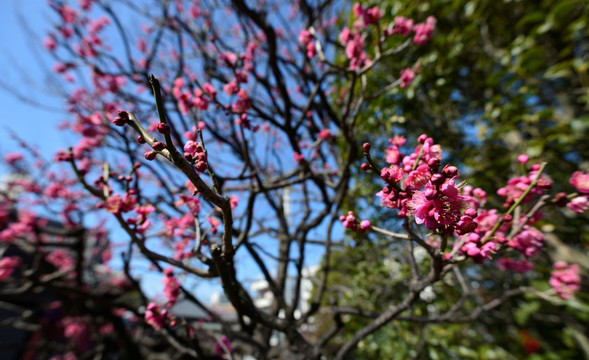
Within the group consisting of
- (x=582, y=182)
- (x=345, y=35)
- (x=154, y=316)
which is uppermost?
(x=345, y=35)

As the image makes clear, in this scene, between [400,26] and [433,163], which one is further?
[400,26]

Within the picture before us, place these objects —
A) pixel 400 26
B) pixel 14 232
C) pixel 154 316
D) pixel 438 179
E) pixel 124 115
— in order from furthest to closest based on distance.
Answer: pixel 14 232 < pixel 400 26 < pixel 154 316 < pixel 124 115 < pixel 438 179

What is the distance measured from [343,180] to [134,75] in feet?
9.39

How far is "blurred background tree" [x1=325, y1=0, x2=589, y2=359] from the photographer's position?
2426 mm

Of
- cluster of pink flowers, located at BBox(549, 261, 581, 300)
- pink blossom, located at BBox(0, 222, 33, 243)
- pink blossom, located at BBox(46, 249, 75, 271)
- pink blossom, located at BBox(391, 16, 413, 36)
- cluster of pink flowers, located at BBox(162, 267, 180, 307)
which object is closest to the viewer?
cluster of pink flowers, located at BBox(162, 267, 180, 307)

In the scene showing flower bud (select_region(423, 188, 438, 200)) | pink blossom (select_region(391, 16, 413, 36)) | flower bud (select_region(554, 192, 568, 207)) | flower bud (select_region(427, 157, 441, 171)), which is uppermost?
pink blossom (select_region(391, 16, 413, 36))

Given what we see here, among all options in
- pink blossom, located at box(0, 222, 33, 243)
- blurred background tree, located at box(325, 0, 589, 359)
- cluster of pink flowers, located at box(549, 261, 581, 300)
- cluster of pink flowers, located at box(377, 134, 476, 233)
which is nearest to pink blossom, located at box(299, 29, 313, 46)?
blurred background tree, located at box(325, 0, 589, 359)

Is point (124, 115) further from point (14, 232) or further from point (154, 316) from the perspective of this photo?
point (14, 232)

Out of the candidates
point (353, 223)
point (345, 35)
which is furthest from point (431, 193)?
point (345, 35)

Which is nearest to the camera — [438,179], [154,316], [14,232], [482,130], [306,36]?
[438,179]

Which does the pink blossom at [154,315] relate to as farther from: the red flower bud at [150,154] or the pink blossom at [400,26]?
the pink blossom at [400,26]

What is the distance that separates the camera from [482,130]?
2.76 meters

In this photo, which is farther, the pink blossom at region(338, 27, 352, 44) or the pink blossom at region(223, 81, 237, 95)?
the pink blossom at region(338, 27, 352, 44)

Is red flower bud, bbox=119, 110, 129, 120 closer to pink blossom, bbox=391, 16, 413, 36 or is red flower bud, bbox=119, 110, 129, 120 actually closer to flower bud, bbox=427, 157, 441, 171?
flower bud, bbox=427, 157, 441, 171
